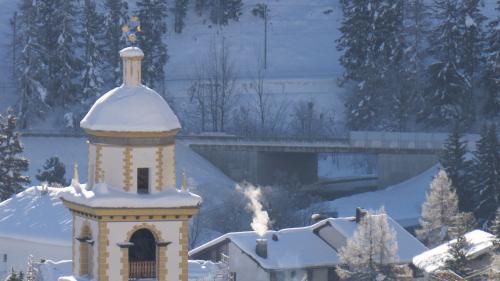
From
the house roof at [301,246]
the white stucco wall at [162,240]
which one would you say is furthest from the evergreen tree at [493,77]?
the white stucco wall at [162,240]

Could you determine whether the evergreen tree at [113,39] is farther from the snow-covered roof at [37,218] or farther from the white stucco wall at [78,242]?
the white stucco wall at [78,242]

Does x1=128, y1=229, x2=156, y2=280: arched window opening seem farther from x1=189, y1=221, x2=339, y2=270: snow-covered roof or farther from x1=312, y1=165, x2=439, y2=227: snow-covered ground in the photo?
x1=312, y1=165, x2=439, y2=227: snow-covered ground

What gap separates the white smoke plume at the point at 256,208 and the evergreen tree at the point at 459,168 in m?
8.19

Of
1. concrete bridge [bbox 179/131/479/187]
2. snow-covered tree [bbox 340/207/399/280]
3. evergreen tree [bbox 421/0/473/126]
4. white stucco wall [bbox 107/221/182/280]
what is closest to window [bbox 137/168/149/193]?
white stucco wall [bbox 107/221/182/280]

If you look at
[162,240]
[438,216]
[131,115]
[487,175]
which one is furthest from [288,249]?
[131,115]

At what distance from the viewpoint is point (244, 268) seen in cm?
6556

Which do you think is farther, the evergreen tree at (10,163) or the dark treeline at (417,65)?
the dark treeline at (417,65)

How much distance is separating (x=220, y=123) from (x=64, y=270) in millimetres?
71352

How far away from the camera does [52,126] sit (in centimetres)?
11181

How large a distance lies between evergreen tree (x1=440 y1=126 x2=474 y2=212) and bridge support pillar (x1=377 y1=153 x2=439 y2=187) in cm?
646

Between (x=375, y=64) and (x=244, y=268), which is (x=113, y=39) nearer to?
(x=375, y=64)

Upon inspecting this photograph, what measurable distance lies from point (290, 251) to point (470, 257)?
7.49 m

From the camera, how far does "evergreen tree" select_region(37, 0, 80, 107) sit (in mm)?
112438

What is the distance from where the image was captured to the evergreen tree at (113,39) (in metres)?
114
